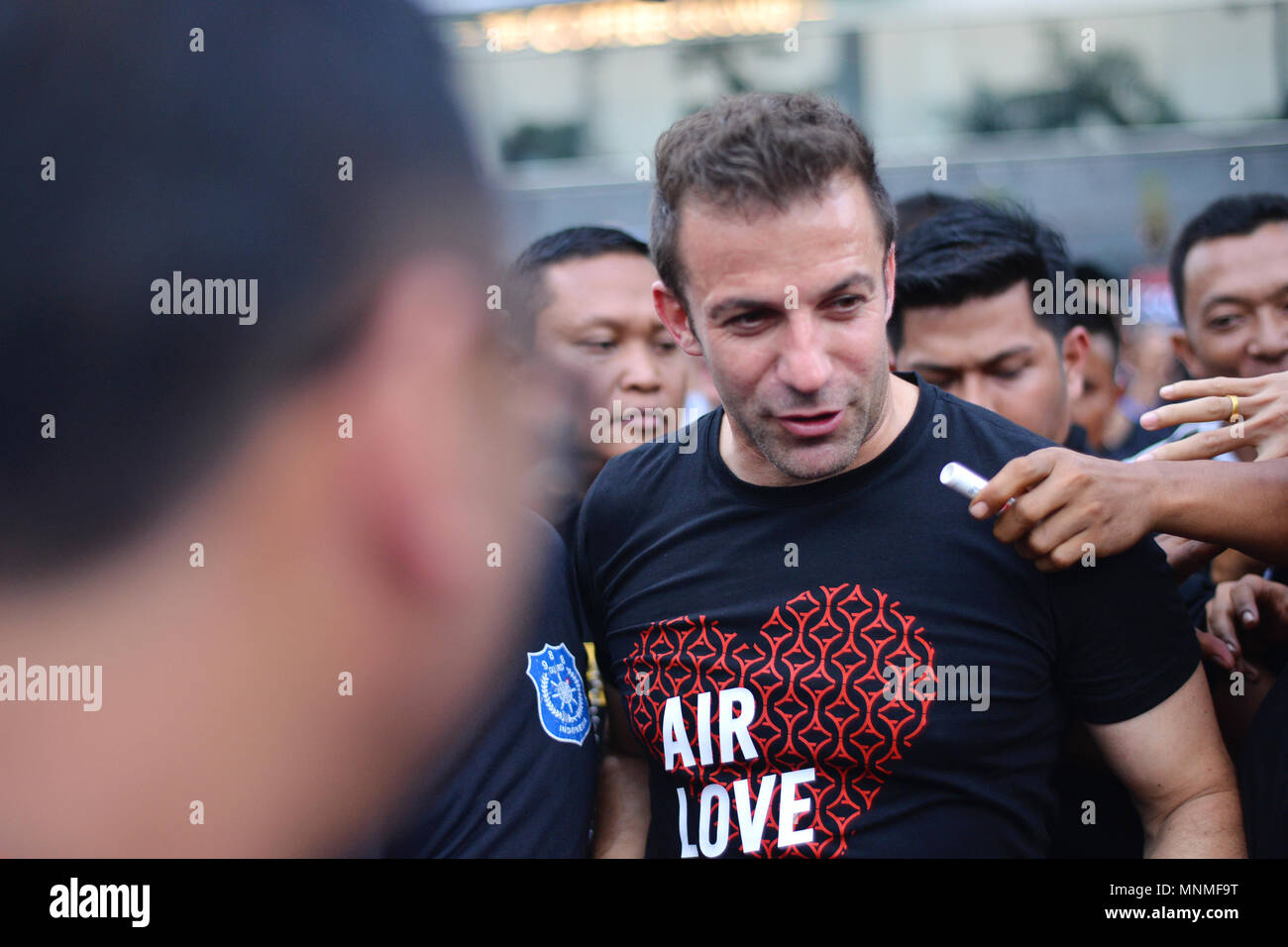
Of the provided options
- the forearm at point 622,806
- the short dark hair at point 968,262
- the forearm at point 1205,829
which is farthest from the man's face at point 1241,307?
the forearm at point 622,806

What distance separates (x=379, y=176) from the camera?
15.9 inches

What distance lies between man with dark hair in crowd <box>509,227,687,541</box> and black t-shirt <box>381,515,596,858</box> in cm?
172

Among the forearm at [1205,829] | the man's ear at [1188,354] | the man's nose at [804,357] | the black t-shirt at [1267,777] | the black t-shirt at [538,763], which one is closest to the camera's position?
the black t-shirt at [538,763]

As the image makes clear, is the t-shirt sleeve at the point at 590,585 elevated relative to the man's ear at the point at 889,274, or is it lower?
lower

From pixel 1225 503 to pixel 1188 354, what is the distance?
1.96m

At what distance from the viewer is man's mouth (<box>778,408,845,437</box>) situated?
71.9 inches

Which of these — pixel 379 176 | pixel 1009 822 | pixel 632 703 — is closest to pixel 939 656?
pixel 1009 822

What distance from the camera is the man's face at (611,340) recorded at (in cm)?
Answer: 348

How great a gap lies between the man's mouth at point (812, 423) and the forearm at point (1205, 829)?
85 centimetres

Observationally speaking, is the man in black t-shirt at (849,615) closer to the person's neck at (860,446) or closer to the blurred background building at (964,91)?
the person's neck at (860,446)

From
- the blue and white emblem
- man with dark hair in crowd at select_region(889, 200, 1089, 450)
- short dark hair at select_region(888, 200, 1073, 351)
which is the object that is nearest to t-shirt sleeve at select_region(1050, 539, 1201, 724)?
the blue and white emblem

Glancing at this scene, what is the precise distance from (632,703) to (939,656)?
0.57 m

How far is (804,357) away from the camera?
1.80 metres
